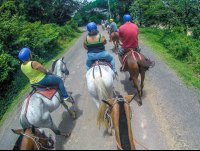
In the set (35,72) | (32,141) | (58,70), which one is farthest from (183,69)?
(32,141)

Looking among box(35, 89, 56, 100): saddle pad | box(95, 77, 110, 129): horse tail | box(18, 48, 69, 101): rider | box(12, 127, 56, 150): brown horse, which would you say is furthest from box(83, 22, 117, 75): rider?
box(12, 127, 56, 150): brown horse

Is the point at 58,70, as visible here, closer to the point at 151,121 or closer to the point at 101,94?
the point at 101,94

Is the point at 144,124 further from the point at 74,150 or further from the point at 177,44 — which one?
the point at 177,44

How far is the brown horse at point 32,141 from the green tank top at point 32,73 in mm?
1242

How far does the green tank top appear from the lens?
2.63 meters

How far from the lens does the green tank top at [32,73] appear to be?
263 cm

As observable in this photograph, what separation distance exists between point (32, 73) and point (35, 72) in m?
0.07

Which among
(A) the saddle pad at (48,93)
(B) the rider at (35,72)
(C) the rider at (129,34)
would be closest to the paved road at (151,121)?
(B) the rider at (35,72)

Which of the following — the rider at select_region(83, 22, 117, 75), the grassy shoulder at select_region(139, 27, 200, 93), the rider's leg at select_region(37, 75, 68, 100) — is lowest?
the grassy shoulder at select_region(139, 27, 200, 93)

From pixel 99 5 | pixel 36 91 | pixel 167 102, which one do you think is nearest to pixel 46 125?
pixel 36 91

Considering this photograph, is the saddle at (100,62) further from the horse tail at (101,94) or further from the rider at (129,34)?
the rider at (129,34)

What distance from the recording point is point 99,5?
43000 mm

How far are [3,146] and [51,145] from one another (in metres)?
2.02

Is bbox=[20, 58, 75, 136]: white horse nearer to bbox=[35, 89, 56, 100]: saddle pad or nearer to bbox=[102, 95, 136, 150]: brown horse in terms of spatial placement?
bbox=[35, 89, 56, 100]: saddle pad
